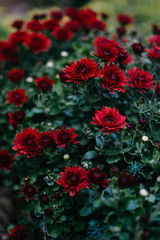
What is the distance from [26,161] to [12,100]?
508mm

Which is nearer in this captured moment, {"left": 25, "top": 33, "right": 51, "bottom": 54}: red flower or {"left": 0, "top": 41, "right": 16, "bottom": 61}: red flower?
{"left": 25, "top": 33, "right": 51, "bottom": 54}: red flower

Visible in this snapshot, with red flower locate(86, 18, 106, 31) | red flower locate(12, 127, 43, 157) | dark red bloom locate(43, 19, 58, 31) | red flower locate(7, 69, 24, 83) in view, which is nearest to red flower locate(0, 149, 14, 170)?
red flower locate(12, 127, 43, 157)

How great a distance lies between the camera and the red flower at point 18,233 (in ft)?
5.03

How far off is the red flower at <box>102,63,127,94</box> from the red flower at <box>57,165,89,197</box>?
1.75ft

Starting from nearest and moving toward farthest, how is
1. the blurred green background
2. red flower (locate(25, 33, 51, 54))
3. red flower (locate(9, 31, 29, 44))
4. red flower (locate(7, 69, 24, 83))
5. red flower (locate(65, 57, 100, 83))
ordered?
red flower (locate(65, 57, 100, 83)), red flower (locate(7, 69, 24, 83)), red flower (locate(25, 33, 51, 54)), red flower (locate(9, 31, 29, 44)), the blurred green background

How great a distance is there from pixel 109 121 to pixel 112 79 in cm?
27

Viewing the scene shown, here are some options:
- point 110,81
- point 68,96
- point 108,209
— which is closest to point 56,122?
point 68,96

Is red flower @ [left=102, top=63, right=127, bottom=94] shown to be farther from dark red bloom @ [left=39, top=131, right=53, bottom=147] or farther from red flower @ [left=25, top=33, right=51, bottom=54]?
red flower @ [left=25, top=33, right=51, bottom=54]

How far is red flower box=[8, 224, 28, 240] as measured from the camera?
5.03 ft

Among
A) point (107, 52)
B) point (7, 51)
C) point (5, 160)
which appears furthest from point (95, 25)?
point (5, 160)

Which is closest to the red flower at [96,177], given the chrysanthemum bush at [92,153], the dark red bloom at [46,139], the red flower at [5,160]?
the chrysanthemum bush at [92,153]

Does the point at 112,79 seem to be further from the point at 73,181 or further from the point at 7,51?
the point at 7,51

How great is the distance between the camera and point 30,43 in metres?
2.38

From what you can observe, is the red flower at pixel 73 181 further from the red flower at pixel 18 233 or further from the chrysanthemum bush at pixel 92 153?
the red flower at pixel 18 233
